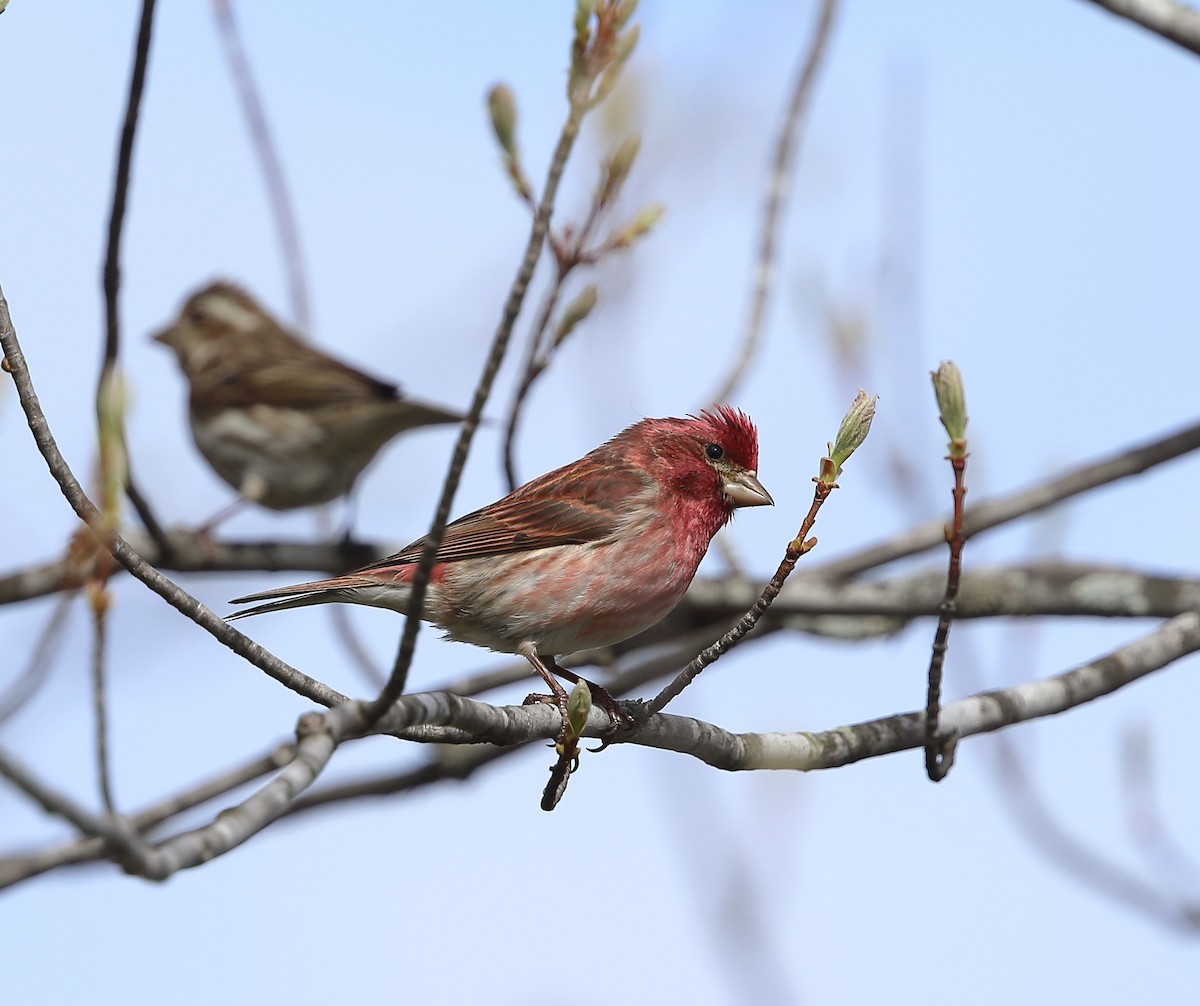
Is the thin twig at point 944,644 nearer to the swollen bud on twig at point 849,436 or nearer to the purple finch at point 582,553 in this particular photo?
the swollen bud on twig at point 849,436

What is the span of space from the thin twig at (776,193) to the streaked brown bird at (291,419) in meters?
2.97

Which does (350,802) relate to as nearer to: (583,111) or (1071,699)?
(1071,699)

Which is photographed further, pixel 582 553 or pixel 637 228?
pixel 582 553

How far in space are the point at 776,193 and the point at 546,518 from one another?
8.59 ft

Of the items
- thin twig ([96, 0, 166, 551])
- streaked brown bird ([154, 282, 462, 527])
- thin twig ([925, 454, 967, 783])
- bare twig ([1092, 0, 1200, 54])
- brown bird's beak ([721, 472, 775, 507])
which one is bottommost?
thin twig ([925, 454, 967, 783])

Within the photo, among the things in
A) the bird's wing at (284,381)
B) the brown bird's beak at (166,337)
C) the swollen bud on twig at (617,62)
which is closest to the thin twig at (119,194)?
the swollen bud on twig at (617,62)

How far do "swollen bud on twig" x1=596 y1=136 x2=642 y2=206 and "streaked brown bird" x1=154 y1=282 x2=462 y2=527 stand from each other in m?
6.05

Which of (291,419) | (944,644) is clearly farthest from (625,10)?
(291,419)

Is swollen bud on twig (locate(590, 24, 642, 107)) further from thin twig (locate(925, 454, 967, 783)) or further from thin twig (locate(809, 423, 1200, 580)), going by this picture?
thin twig (locate(809, 423, 1200, 580))

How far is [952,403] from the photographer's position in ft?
12.2

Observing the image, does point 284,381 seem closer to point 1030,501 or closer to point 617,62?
point 1030,501

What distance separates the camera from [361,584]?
612 centimetres

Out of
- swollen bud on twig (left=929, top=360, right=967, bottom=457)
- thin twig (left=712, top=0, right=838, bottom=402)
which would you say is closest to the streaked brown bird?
thin twig (left=712, top=0, right=838, bottom=402)

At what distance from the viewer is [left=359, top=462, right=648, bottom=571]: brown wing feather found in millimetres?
6566
